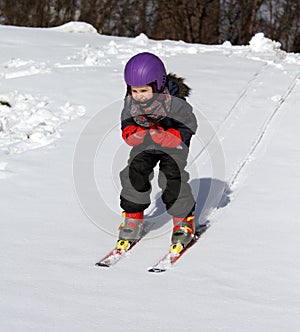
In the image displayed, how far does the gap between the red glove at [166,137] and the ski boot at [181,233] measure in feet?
1.69

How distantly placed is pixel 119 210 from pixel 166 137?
1123 mm

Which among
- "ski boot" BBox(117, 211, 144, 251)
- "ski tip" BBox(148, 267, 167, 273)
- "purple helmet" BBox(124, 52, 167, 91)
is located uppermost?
"purple helmet" BBox(124, 52, 167, 91)

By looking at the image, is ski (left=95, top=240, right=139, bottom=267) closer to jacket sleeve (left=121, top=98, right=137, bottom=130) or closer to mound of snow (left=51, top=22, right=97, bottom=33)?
jacket sleeve (left=121, top=98, right=137, bottom=130)

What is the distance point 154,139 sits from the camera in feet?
13.4

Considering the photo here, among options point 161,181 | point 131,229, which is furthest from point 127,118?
point 131,229

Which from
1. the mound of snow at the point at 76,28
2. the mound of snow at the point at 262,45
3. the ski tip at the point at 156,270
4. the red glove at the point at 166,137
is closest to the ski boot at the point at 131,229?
the ski tip at the point at 156,270

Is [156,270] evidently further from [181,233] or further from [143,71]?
[143,71]

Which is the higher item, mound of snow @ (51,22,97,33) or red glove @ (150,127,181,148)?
mound of snow @ (51,22,97,33)

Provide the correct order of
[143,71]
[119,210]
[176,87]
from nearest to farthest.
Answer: [143,71], [176,87], [119,210]

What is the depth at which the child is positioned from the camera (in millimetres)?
3955

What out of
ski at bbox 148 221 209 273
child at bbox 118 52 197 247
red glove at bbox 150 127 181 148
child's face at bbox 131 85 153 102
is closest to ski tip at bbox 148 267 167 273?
ski at bbox 148 221 209 273

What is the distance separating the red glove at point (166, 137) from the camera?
4.07 metres

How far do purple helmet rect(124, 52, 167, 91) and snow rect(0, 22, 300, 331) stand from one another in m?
1.07

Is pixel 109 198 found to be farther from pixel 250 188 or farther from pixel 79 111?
pixel 79 111
